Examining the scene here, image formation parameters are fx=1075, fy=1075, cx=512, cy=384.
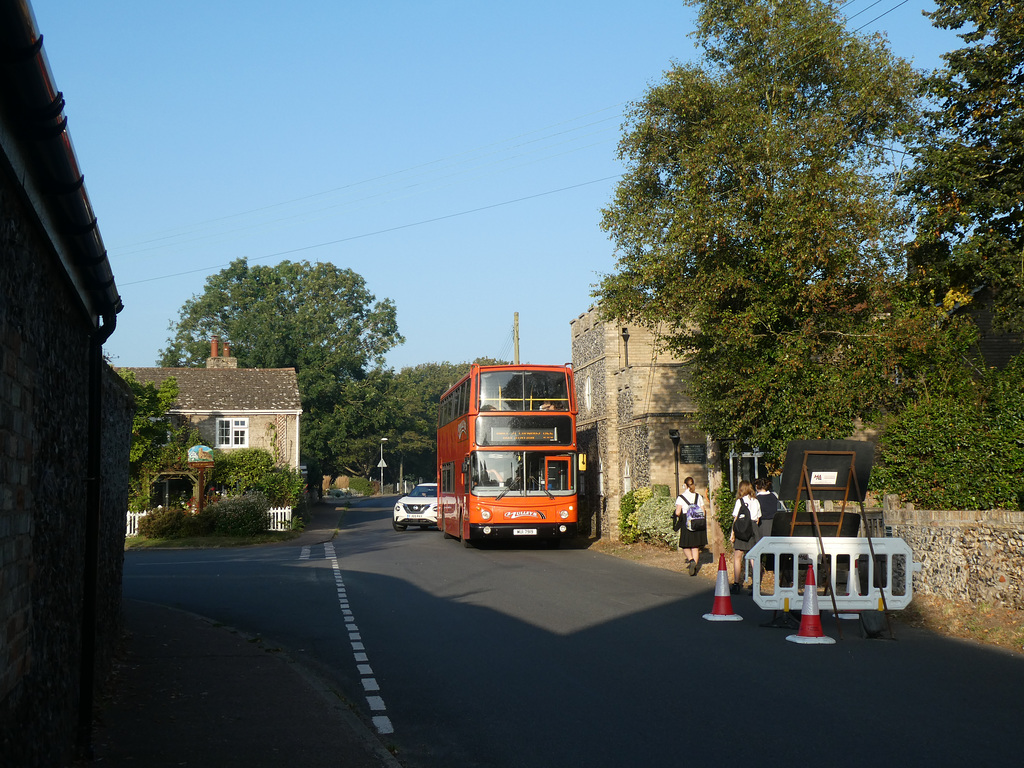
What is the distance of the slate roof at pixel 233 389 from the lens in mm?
49062

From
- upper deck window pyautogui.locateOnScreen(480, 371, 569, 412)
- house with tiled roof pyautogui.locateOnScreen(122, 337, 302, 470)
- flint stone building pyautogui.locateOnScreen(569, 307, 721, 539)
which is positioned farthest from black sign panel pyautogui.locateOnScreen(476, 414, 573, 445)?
house with tiled roof pyautogui.locateOnScreen(122, 337, 302, 470)

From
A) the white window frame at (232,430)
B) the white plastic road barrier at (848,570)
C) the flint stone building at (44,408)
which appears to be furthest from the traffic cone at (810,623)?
the white window frame at (232,430)

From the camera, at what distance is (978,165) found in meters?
18.7

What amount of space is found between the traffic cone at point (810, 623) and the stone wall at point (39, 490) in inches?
293

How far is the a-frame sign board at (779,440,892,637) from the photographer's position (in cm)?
1299

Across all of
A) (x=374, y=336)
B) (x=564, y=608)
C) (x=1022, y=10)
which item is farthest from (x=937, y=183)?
(x=374, y=336)

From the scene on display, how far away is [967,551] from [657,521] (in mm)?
14441

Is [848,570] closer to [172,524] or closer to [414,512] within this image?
[172,524]

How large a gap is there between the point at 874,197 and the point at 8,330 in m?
18.0

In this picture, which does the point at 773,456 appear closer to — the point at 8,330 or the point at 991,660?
the point at 991,660

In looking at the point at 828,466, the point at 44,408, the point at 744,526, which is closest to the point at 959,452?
the point at 828,466

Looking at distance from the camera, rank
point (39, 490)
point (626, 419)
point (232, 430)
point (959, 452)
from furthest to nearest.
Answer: point (232, 430) < point (626, 419) < point (959, 452) < point (39, 490)

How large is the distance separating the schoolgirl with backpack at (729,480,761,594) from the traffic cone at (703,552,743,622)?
7.32 ft

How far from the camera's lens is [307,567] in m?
23.5
